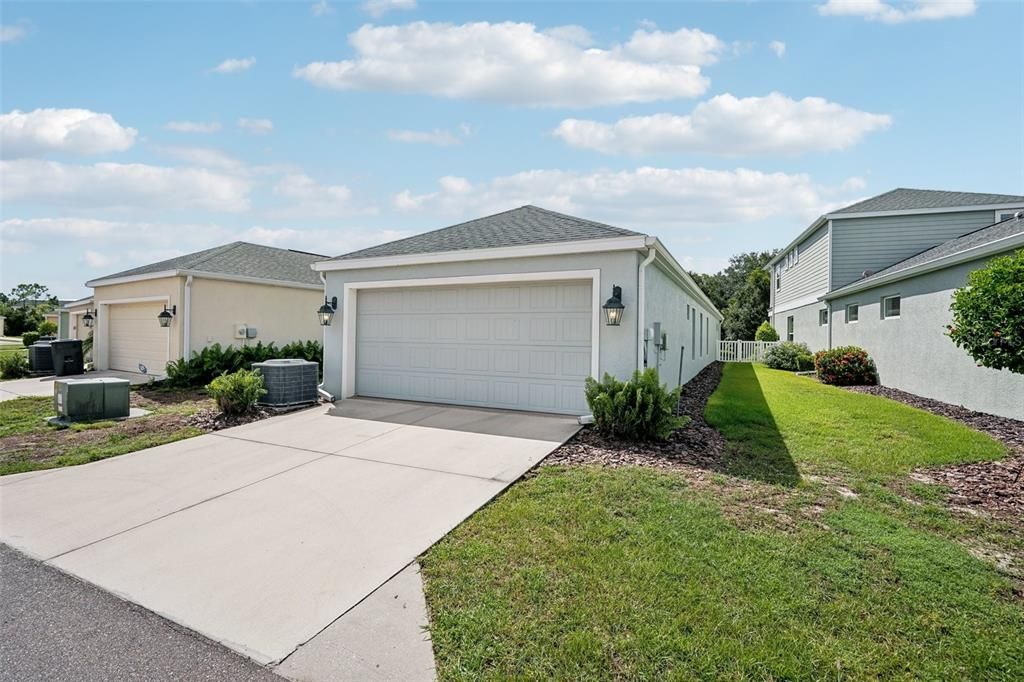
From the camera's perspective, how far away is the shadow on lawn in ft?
17.3

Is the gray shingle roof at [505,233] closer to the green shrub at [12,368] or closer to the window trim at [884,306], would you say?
the window trim at [884,306]

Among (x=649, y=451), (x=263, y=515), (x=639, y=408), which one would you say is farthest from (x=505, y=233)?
(x=263, y=515)

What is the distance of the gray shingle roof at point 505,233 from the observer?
25.0 feet

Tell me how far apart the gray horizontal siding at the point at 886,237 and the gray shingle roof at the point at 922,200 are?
0.35m

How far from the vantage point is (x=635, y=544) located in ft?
11.2

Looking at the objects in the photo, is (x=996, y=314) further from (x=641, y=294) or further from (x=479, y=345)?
(x=479, y=345)

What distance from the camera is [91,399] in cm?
787

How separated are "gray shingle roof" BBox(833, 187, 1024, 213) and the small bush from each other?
545 centimetres

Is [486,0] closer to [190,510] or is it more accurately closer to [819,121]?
[819,121]

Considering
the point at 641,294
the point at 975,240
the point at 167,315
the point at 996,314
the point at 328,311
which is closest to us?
the point at 996,314

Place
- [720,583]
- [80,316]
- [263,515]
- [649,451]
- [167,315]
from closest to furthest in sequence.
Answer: [720,583] → [263,515] → [649,451] → [167,315] → [80,316]

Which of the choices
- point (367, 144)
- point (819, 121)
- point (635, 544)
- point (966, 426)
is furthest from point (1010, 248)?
point (367, 144)

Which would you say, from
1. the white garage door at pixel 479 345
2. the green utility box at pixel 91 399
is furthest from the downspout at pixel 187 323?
the white garage door at pixel 479 345

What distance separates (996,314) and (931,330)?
5.84 m
